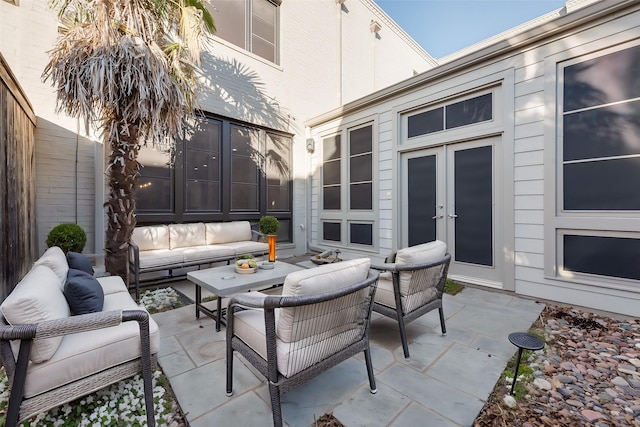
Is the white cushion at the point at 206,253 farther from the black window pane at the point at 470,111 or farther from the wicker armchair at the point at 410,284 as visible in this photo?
the black window pane at the point at 470,111

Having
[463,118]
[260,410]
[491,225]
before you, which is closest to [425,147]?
[463,118]

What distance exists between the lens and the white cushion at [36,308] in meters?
1.37

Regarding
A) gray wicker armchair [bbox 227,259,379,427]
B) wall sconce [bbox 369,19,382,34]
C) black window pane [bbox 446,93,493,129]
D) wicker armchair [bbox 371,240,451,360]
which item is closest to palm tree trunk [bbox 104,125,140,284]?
gray wicker armchair [bbox 227,259,379,427]

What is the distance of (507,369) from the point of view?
7.15 feet

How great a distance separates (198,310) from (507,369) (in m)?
2.95

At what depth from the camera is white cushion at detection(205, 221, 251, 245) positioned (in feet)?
16.7

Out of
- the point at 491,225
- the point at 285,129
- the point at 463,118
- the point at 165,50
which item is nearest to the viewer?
the point at 165,50

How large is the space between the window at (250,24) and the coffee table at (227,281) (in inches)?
195

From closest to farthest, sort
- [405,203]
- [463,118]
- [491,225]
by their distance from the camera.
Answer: [491,225], [463,118], [405,203]

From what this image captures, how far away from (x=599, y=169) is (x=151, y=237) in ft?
19.5

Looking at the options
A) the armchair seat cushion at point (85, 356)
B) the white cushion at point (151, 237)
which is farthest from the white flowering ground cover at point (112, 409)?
the white cushion at point (151, 237)

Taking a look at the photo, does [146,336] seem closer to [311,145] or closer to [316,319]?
[316,319]

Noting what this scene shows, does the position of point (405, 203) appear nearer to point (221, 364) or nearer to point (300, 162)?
point (300, 162)

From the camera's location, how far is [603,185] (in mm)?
3164
